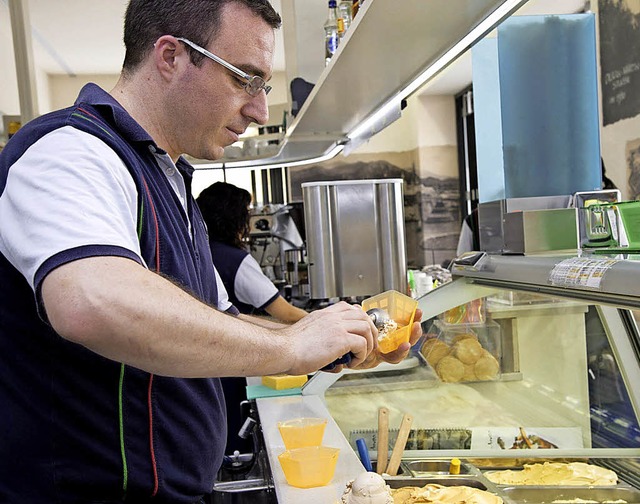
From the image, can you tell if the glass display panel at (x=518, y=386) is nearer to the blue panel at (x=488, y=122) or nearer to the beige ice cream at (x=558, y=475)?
the beige ice cream at (x=558, y=475)

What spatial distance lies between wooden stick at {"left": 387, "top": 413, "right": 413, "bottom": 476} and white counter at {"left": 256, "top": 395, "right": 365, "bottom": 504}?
105 mm

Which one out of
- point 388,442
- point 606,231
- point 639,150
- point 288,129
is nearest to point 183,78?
point 606,231

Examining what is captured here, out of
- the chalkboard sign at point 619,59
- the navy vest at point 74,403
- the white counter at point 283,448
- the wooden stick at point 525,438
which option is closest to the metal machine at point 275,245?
the chalkboard sign at point 619,59

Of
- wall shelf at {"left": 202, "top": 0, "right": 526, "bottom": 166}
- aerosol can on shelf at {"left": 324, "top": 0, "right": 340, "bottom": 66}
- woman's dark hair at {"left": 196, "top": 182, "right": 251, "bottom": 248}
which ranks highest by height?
aerosol can on shelf at {"left": 324, "top": 0, "right": 340, "bottom": 66}

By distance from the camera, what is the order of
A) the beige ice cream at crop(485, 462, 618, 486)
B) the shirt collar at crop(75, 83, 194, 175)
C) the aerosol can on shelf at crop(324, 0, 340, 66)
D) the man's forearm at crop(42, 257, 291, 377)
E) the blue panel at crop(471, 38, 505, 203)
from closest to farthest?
1. the man's forearm at crop(42, 257, 291, 377)
2. the shirt collar at crop(75, 83, 194, 175)
3. the beige ice cream at crop(485, 462, 618, 486)
4. the blue panel at crop(471, 38, 505, 203)
5. the aerosol can on shelf at crop(324, 0, 340, 66)

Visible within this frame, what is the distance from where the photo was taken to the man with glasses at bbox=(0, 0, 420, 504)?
1.04 m

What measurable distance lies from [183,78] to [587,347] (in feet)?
4.67

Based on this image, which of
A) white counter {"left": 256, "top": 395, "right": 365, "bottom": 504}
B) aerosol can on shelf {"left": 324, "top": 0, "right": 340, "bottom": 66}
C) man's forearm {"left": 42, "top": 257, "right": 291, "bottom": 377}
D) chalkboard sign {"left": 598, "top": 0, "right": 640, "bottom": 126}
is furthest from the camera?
chalkboard sign {"left": 598, "top": 0, "right": 640, "bottom": 126}

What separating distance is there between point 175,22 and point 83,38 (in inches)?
276

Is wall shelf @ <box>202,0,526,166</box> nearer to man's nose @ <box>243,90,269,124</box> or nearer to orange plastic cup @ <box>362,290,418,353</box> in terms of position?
man's nose @ <box>243,90,269,124</box>

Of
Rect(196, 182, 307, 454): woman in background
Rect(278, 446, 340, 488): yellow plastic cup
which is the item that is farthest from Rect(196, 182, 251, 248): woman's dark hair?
Rect(278, 446, 340, 488): yellow plastic cup

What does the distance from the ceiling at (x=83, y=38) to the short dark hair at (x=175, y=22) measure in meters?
4.40

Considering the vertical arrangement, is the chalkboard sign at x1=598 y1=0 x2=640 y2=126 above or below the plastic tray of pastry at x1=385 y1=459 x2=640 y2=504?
above

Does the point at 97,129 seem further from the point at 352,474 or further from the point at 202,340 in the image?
the point at 352,474
